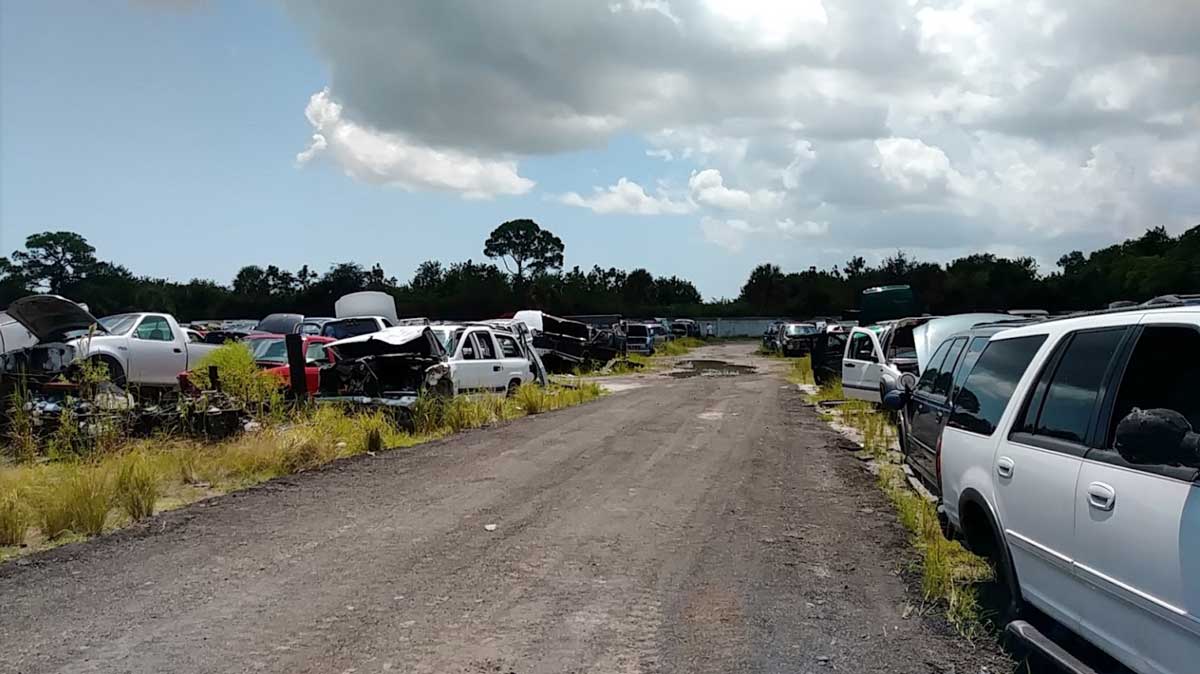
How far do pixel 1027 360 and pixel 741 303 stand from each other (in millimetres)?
90120

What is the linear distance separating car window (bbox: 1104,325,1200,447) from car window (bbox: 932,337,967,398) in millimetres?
3133

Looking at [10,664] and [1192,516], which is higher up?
[1192,516]

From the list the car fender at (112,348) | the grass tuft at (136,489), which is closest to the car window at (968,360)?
the grass tuft at (136,489)

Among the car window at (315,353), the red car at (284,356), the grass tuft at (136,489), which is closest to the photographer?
the grass tuft at (136,489)

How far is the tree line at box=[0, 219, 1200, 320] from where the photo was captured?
177 feet

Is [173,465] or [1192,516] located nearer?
[1192,516]

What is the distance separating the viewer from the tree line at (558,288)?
2121 inches

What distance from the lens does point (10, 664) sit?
14.5ft

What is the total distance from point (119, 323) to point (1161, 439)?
52.4 ft

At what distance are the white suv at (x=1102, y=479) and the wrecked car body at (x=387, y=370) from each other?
10.1 m

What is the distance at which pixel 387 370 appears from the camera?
14.1m

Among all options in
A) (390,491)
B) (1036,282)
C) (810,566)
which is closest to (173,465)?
(390,491)

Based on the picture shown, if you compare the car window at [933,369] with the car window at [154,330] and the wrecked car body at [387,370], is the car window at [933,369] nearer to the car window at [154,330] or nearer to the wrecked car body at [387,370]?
the wrecked car body at [387,370]

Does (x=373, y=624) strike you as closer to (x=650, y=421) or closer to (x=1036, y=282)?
(x=650, y=421)
